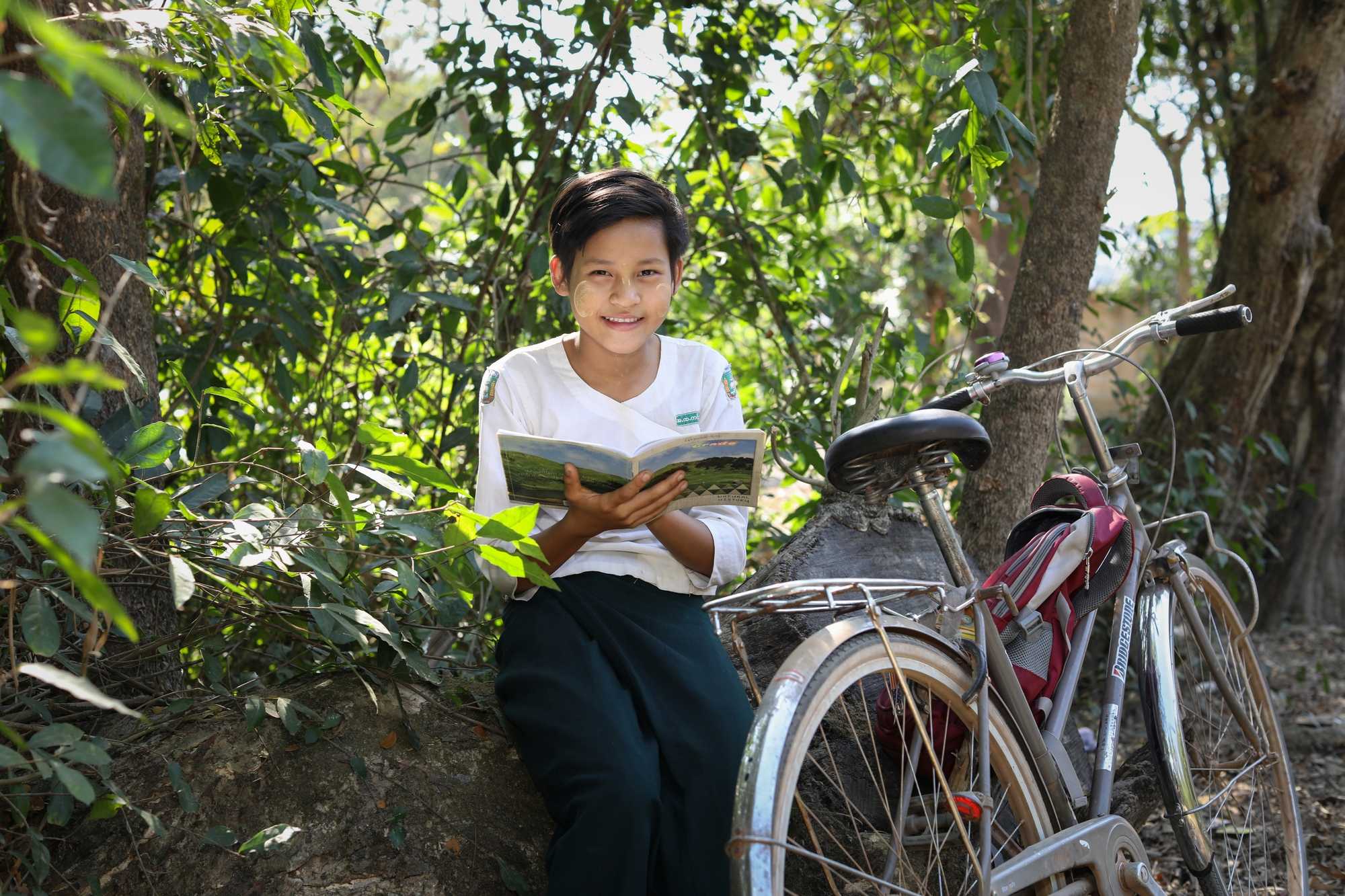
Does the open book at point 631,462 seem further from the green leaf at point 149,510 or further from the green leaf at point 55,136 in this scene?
the green leaf at point 55,136

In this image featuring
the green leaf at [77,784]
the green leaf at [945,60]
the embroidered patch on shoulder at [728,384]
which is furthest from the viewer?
the green leaf at [945,60]

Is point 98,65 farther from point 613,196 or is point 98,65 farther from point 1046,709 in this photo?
point 1046,709

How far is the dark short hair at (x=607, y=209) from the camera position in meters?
2.11

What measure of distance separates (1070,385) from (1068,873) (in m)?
0.85

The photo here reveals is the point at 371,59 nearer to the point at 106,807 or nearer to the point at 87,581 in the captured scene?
the point at 106,807

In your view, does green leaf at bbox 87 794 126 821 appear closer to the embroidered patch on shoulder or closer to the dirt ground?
the embroidered patch on shoulder

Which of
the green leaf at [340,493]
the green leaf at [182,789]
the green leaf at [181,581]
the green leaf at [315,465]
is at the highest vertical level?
the green leaf at [315,465]

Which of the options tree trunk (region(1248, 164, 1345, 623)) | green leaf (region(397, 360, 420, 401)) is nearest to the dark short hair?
green leaf (region(397, 360, 420, 401))

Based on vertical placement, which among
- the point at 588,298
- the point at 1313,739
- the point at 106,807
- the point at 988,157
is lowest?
the point at 1313,739

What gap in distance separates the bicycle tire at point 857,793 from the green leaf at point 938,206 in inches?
46.9

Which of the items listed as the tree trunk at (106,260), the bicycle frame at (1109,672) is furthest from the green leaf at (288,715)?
the bicycle frame at (1109,672)

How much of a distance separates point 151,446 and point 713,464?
34.5 inches

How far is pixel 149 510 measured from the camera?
1.66m

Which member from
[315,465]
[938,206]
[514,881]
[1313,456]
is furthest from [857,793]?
[1313,456]
